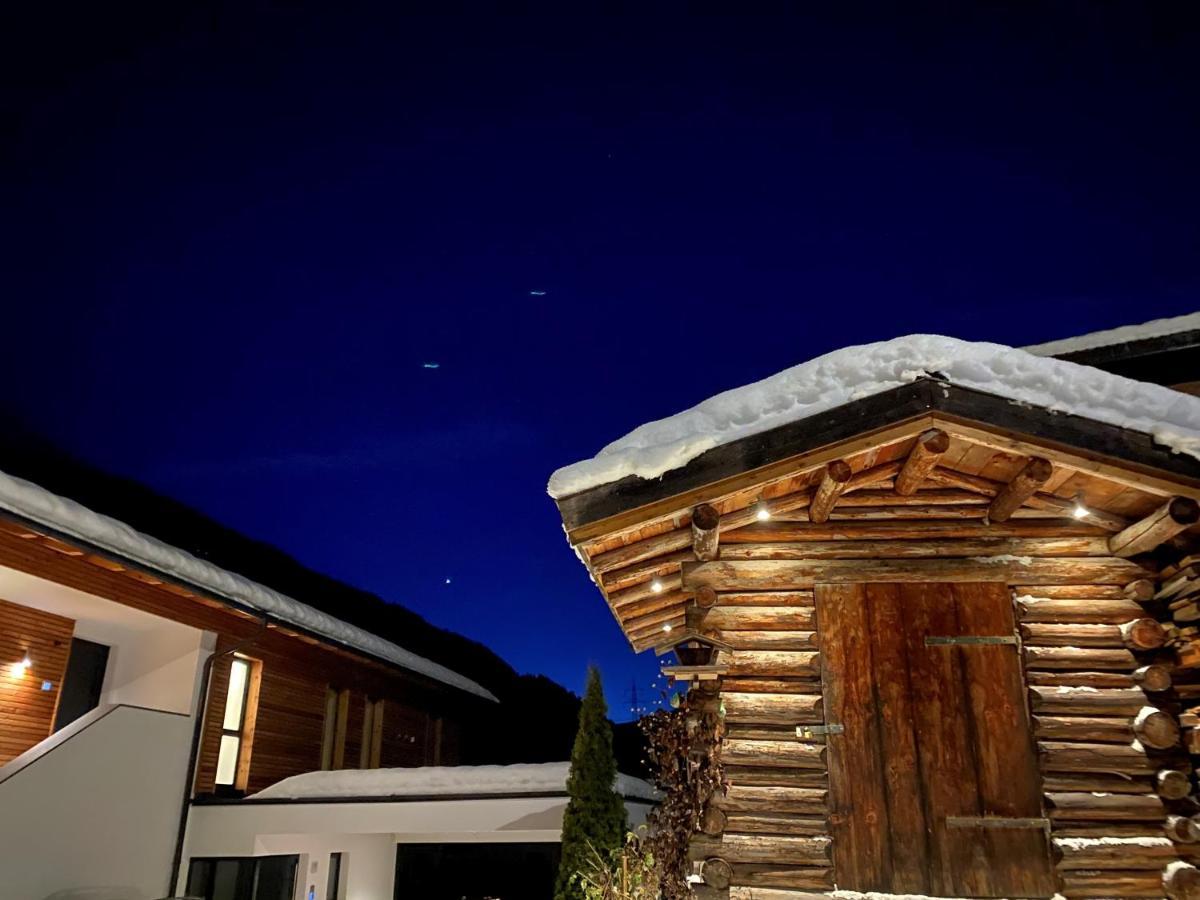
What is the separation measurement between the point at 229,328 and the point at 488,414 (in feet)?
65.2

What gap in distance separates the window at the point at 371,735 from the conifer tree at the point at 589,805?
26.2 feet

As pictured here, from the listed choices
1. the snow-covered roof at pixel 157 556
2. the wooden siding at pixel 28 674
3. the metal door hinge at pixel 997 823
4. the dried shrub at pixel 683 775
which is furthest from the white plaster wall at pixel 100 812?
the metal door hinge at pixel 997 823

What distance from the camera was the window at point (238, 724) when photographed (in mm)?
14461

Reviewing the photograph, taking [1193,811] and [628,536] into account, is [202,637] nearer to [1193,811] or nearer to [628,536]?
[628,536]

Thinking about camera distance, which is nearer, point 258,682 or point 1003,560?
point 1003,560

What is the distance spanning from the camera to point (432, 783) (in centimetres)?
1349

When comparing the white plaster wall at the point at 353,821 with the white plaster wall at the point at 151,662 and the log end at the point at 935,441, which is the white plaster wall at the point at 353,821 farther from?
the log end at the point at 935,441

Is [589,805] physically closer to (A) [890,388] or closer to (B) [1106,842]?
(B) [1106,842]

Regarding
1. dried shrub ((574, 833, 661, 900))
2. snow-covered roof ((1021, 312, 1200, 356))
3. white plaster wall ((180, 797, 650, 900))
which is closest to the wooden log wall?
dried shrub ((574, 833, 661, 900))

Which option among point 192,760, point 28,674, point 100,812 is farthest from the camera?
point 192,760

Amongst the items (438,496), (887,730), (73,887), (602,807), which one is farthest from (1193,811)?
(438,496)

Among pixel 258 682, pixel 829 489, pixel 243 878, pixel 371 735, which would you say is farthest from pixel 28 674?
pixel 829 489

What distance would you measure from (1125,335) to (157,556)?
1360cm

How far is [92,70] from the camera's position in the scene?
33.1m
